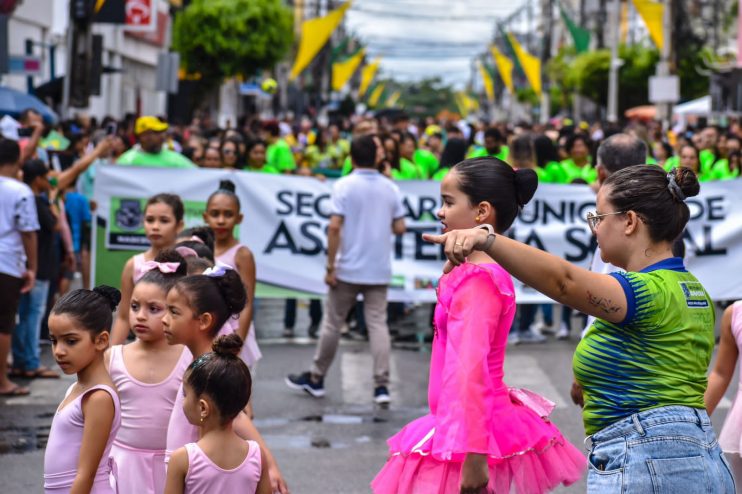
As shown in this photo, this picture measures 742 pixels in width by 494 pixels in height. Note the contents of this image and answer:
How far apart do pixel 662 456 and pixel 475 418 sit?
2.16 feet

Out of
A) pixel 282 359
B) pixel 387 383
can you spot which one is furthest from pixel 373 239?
pixel 282 359

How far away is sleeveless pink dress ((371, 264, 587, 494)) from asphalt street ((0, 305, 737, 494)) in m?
3.00

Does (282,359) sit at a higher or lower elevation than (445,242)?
lower

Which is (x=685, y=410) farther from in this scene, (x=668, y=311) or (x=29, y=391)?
(x=29, y=391)

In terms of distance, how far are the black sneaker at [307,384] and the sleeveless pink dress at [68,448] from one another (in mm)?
5218

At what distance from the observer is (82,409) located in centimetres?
455

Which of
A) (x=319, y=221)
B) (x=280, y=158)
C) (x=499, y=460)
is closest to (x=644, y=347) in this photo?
(x=499, y=460)

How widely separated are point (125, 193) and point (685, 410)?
28.7 ft

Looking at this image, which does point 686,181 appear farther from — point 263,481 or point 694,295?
point 263,481

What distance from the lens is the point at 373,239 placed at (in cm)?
966

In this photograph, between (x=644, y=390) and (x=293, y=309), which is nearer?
(x=644, y=390)

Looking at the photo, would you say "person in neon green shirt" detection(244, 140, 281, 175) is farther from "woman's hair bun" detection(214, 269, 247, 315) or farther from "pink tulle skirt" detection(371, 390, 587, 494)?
"pink tulle skirt" detection(371, 390, 587, 494)

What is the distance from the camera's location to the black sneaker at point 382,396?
9555 mm

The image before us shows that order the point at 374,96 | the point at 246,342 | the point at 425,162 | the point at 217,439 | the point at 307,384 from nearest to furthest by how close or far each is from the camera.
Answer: the point at 217,439 < the point at 246,342 < the point at 307,384 < the point at 425,162 < the point at 374,96
